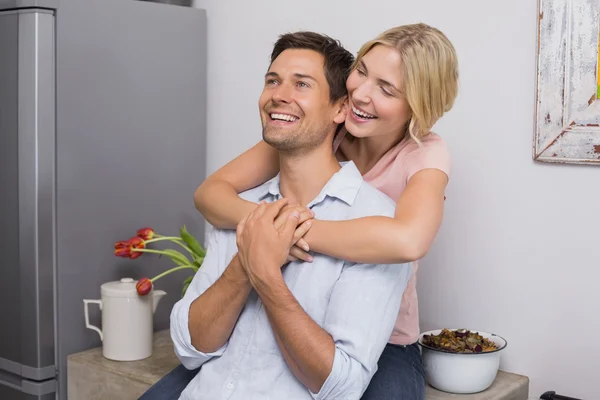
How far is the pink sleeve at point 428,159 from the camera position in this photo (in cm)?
165

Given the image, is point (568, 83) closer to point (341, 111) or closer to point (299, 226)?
point (341, 111)

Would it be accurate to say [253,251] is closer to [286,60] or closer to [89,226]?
[286,60]

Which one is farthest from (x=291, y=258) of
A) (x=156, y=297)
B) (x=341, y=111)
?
(x=156, y=297)

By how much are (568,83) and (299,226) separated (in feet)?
2.58

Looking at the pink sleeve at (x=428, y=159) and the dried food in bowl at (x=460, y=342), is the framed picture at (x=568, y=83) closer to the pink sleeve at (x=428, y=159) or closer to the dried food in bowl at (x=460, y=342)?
the pink sleeve at (x=428, y=159)

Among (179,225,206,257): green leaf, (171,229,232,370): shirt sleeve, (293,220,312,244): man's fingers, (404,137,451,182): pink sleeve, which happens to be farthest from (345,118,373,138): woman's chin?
(179,225,206,257): green leaf

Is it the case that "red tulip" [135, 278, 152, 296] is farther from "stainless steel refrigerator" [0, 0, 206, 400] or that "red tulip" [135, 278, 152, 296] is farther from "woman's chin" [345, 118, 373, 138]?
"woman's chin" [345, 118, 373, 138]

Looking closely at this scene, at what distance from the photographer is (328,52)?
64.9 inches

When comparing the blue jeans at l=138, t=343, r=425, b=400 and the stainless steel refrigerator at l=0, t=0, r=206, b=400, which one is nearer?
the blue jeans at l=138, t=343, r=425, b=400

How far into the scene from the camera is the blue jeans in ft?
5.35

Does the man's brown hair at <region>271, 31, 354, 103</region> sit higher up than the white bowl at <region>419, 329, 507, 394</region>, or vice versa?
the man's brown hair at <region>271, 31, 354, 103</region>

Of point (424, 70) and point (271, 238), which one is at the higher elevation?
point (424, 70)

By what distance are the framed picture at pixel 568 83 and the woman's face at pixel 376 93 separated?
1.43 feet

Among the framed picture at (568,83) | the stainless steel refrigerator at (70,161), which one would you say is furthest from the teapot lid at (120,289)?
the framed picture at (568,83)
